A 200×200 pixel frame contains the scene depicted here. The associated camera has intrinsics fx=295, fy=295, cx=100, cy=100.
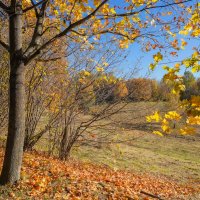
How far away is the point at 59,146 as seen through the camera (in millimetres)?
10312

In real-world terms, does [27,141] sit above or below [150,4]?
below

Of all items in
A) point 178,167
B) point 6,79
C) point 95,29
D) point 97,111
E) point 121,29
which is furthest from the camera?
point 178,167

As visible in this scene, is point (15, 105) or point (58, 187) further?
point (58, 187)

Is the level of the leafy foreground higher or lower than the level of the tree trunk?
lower

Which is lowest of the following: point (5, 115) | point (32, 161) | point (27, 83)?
point (32, 161)

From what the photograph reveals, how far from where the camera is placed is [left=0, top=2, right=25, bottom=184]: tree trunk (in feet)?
17.4

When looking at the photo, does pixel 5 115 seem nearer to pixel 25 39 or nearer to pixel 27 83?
pixel 27 83

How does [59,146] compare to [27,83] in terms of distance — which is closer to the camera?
[27,83]

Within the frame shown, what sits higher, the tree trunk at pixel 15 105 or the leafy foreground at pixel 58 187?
the tree trunk at pixel 15 105

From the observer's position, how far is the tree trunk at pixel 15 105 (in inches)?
209

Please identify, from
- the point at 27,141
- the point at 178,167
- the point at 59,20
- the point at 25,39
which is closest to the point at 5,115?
the point at 27,141

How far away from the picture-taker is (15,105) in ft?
17.4

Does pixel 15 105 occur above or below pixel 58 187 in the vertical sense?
above

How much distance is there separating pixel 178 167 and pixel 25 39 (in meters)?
12.6
